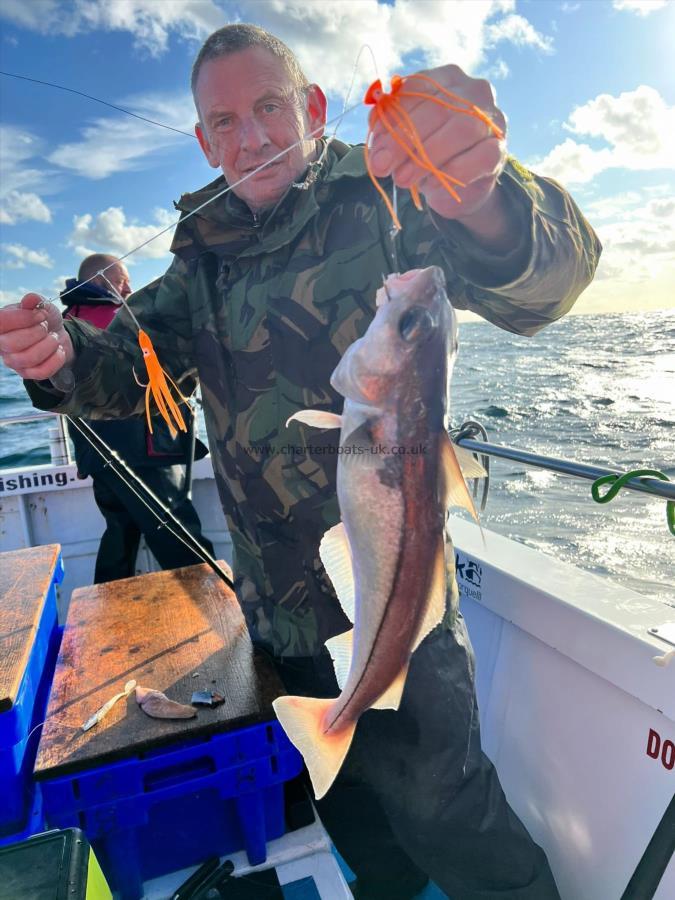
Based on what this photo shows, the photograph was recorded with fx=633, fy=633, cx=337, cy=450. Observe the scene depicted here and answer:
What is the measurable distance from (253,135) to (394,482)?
1.43 meters

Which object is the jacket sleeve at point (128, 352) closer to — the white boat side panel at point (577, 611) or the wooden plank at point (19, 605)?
the wooden plank at point (19, 605)

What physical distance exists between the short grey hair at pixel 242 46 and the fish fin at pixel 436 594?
1.78m

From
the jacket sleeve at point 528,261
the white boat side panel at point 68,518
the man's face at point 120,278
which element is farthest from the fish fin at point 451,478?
the man's face at point 120,278

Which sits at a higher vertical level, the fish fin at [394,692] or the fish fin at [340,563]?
the fish fin at [340,563]

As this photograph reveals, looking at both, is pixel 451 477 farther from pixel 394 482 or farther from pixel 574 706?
pixel 574 706

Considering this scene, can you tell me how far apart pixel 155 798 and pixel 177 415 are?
1406mm

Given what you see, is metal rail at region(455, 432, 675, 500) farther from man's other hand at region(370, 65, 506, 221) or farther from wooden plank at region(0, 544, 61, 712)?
wooden plank at region(0, 544, 61, 712)

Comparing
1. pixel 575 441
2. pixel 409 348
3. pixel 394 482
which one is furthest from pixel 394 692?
pixel 575 441

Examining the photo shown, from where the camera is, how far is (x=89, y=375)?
2.38m

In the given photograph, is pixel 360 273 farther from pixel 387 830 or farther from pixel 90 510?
pixel 90 510

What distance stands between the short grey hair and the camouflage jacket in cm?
32

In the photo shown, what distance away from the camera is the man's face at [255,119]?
217 centimetres

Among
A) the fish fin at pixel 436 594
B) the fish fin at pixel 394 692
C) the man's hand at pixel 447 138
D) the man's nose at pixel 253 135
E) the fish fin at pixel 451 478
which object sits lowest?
the fish fin at pixel 394 692

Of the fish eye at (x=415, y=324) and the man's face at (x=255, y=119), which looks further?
the man's face at (x=255, y=119)
